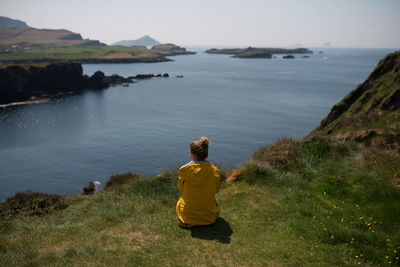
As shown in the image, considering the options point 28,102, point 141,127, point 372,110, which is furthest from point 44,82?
point 372,110

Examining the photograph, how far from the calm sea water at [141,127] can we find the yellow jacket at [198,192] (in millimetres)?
14878

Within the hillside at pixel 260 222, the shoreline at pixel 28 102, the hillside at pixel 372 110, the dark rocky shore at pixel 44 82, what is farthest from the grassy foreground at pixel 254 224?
the dark rocky shore at pixel 44 82

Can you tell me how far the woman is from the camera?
24.3ft

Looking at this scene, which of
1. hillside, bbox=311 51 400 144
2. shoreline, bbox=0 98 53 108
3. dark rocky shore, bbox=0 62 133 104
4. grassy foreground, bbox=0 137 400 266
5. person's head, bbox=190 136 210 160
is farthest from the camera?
dark rocky shore, bbox=0 62 133 104

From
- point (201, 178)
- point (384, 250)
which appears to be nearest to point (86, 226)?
point (201, 178)

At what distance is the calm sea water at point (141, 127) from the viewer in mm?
41044

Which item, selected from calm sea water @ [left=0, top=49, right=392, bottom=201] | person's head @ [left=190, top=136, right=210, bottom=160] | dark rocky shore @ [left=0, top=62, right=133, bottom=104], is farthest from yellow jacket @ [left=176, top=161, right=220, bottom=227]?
dark rocky shore @ [left=0, top=62, right=133, bottom=104]

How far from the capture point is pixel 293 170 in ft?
37.9

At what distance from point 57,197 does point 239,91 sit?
87.3 m

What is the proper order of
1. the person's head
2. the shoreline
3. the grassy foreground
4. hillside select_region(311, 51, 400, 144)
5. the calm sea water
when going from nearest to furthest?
the grassy foreground → the person's head → hillside select_region(311, 51, 400, 144) → the calm sea water → the shoreline

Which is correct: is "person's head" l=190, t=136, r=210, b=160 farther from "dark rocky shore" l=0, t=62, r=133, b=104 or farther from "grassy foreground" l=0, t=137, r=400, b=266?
"dark rocky shore" l=0, t=62, r=133, b=104

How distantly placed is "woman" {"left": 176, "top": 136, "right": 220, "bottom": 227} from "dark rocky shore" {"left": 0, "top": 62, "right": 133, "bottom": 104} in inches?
3842

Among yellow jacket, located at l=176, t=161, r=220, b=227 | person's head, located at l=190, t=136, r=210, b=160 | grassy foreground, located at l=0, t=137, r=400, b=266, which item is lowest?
grassy foreground, located at l=0, t=137, r=400, b=266

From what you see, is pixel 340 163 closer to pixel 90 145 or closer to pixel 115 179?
pixel 115 179
